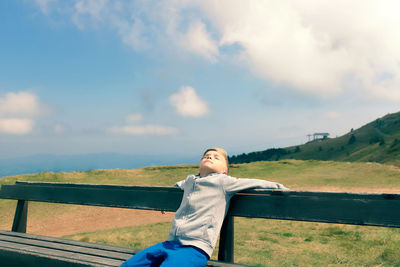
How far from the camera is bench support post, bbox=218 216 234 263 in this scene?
8.93 feet

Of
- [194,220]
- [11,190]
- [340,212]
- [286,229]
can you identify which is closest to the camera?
[340,212]

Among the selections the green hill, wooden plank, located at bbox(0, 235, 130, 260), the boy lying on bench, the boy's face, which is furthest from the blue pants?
the green hill

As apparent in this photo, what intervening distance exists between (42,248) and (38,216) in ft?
27.4

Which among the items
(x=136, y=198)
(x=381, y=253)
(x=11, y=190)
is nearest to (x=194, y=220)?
(x=136, y=198)

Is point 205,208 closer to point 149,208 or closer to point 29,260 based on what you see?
point 149,208

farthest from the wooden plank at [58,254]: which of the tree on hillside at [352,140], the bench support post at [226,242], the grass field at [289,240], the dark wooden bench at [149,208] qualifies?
the tree on hillside at [352,140]

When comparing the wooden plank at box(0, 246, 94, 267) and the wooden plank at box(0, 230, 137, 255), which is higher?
the wooden plank at box(0, 230, 137, 255)

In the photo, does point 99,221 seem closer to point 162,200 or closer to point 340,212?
point 162,200

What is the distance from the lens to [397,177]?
16.3 metres

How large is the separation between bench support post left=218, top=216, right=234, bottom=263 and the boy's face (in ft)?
1.42

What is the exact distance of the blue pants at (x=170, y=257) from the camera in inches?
92.5

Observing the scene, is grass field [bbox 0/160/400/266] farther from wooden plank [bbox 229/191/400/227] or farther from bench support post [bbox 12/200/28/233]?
bench support post [bbox 12/200/28/233]

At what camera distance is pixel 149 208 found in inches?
121

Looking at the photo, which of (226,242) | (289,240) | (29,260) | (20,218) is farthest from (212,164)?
(289,240)
